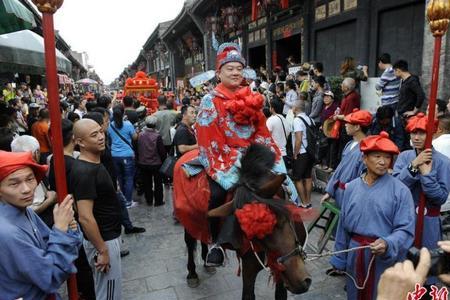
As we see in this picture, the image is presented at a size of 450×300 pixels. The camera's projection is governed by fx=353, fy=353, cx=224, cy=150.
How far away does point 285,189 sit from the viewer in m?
3.30

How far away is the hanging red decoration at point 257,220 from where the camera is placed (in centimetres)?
251

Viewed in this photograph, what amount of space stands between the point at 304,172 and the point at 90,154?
14.7 ft

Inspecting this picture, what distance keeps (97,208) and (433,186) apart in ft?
9.31

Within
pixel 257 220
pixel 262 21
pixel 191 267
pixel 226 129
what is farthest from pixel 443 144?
pixel 262 21

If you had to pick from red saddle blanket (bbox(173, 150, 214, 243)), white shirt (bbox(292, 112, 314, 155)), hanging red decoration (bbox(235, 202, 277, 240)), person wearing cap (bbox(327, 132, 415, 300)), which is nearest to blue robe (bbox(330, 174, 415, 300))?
person wearing cap (bbox(327, 132, 415, 300))

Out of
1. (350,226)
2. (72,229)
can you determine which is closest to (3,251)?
(72,229)

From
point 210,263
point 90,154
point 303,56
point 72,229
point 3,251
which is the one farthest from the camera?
point 303,56

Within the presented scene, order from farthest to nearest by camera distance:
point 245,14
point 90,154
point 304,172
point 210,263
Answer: point 245,14 → point 304,172 → point 210,263 → point 90,154

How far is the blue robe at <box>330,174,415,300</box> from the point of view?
8.87 ft

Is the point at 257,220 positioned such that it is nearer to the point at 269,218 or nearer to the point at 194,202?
the point at 269,218

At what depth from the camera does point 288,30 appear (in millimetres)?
12875

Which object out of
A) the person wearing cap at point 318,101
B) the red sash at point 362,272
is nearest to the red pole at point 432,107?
the red sash at point 362,272

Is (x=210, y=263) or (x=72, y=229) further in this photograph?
(x=210, y=263)

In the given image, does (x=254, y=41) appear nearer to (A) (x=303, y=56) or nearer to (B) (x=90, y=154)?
(A) (x=303, y=56)
